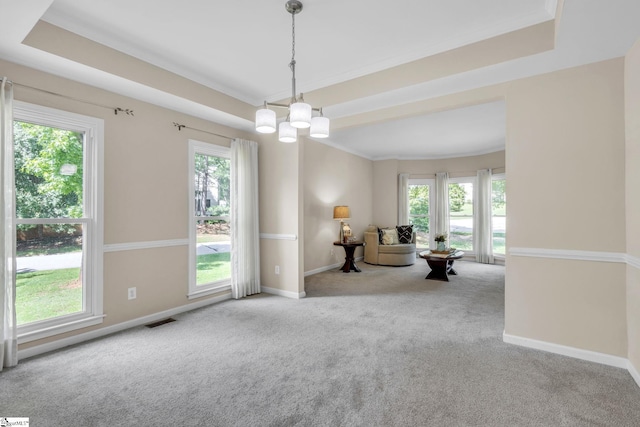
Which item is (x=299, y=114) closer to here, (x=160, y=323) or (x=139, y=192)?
(x=139, y=192)

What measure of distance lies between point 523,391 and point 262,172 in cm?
392

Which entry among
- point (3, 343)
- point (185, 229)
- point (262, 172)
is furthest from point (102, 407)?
point (262, 172)

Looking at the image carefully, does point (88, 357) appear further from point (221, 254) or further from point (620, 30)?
point (620, 30)

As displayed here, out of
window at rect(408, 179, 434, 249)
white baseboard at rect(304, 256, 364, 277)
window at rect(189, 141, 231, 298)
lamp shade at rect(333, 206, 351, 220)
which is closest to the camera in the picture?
window at rect(189, 141, 231, 298)

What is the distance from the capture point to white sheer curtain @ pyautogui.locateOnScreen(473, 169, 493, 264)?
7.36 meters

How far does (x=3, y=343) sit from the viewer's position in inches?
92.3

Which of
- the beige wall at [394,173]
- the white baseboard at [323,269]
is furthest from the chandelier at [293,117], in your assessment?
the beige wall at [394,173]

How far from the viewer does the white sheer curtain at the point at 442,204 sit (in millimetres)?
8086

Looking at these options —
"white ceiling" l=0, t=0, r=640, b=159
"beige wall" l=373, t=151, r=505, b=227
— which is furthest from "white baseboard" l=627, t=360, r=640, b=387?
"beige wall" l=373, t=151, r=505, b=227

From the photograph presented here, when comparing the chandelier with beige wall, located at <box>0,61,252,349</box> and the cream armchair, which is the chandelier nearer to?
beige wall, located at <box>0,61,252,349</box>

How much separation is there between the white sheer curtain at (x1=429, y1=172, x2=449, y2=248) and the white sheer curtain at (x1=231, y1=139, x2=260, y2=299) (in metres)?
5.47

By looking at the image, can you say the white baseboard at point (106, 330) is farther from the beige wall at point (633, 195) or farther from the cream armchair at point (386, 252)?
the beige wall at point (633, 195)

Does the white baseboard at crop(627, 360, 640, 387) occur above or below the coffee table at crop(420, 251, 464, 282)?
below

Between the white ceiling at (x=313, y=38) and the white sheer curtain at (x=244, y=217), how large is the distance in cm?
82
